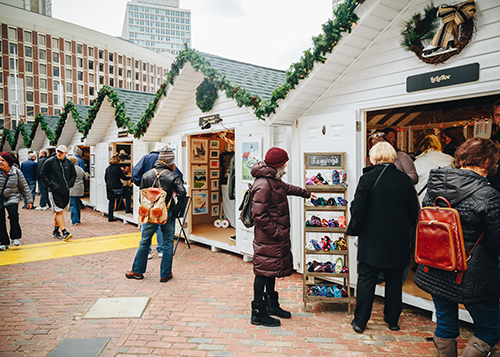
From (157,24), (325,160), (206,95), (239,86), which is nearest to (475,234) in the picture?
(325,160)

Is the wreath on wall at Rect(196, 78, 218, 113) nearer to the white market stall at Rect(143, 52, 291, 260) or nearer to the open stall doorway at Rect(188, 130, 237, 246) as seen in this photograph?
the white market stall at Rect(143, 52, 291, 260)

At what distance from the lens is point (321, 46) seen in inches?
175

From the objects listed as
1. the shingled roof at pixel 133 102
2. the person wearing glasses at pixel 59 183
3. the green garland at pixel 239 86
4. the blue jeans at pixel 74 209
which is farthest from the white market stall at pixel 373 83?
the blue jeans at pixel 74 209

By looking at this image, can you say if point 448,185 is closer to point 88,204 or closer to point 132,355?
point 132,355

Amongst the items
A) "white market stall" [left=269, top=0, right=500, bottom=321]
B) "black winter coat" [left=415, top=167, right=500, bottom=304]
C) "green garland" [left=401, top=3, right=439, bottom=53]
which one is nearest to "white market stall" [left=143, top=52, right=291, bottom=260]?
"white market stall" [left=269, top=0, right=500, bottom=321]

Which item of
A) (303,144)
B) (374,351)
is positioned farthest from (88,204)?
(374,351)

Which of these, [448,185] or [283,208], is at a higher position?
[448,185]

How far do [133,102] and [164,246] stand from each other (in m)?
7.61

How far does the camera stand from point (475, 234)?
8.25 feet

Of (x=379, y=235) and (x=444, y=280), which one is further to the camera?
(x=379, y=235)

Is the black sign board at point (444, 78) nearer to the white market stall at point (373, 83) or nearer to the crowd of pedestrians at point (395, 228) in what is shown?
the white market stall at point (373, 83)

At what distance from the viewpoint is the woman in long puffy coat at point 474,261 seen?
2.46m

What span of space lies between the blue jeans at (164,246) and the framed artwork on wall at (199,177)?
357 cm

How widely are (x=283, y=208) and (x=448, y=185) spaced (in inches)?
66.1
